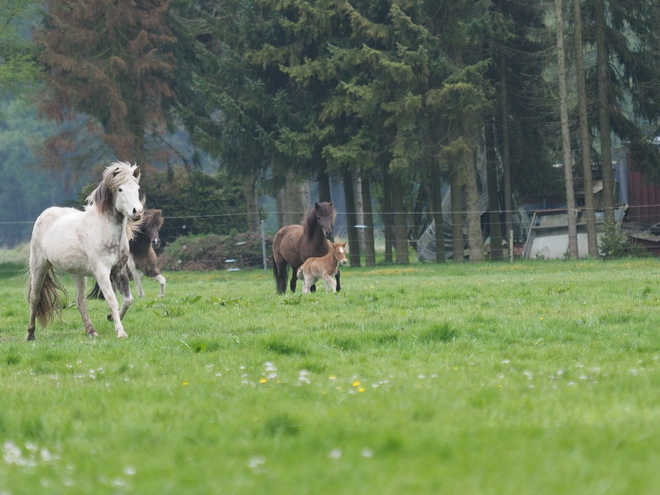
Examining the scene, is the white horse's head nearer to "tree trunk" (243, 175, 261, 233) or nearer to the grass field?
the grass field

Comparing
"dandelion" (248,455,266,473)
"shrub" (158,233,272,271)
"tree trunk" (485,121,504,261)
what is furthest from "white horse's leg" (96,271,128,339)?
"tree trunk" (485,121,504,261)

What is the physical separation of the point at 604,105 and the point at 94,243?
2670 centimetres

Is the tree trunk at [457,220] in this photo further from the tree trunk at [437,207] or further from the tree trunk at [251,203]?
the tree trunk at [251,203]

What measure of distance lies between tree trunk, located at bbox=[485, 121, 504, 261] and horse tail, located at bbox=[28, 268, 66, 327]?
84.4ft

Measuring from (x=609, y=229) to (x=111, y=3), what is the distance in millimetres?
21303

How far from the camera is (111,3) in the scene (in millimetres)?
37531

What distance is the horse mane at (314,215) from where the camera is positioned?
1745cm

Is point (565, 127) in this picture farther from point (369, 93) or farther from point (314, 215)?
point (314, 215)

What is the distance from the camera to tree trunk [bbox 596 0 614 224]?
34.0 meters

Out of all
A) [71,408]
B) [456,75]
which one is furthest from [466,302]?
[456,75]

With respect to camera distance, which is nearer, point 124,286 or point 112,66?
point 124,286

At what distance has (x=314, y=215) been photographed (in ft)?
57.8

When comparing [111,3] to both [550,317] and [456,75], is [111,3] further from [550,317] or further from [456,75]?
[550,317]

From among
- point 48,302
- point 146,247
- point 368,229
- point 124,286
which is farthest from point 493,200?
point 48,302
